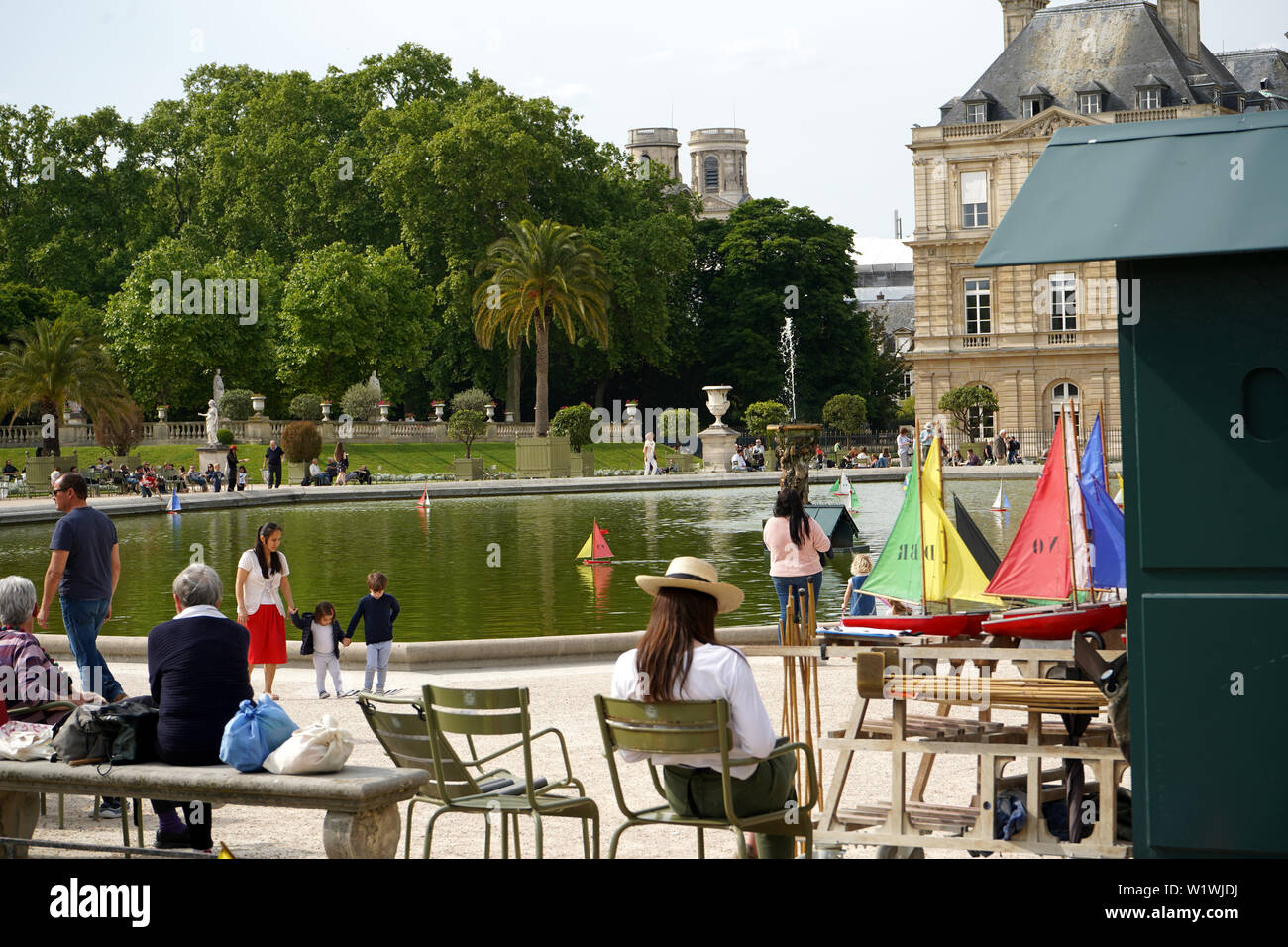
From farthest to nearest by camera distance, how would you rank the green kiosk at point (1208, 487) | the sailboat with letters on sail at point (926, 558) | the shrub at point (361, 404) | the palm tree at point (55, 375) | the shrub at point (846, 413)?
the shrub at point (846, 413) < the shrub at point (361, 404) < the palm tree at point (55, 375) < the sailboat with letters on sail at point (926, 558) < the green kiosk at point (1208, 487)

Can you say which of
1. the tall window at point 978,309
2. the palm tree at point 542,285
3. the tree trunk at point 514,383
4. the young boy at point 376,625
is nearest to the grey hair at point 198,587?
the young boy at point 376,625

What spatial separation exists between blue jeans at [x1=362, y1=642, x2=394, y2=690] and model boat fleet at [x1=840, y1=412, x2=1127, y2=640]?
350 centimetres

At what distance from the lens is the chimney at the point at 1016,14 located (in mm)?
65500

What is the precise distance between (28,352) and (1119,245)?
154 feet

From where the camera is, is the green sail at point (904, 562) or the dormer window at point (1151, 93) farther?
the dormer window at point (1151, 93)

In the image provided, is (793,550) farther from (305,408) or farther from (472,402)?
(472,402)

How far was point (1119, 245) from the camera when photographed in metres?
4.46

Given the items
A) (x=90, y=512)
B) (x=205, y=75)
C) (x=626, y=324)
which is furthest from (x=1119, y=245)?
(x=205, y=75)

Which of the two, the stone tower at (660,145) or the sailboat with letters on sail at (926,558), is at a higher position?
the stone tower at (660,145)

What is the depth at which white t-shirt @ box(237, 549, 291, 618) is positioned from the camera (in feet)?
34.6

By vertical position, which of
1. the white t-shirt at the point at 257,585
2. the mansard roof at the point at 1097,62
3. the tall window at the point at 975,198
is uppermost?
the mansard roof at the point at 1097,62

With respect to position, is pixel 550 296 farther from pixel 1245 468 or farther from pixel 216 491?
pixel 1245 468

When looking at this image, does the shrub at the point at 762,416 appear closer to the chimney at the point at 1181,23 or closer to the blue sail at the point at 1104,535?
the chimney at the point at 1181,23

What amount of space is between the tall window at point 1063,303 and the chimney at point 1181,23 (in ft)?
34.3
